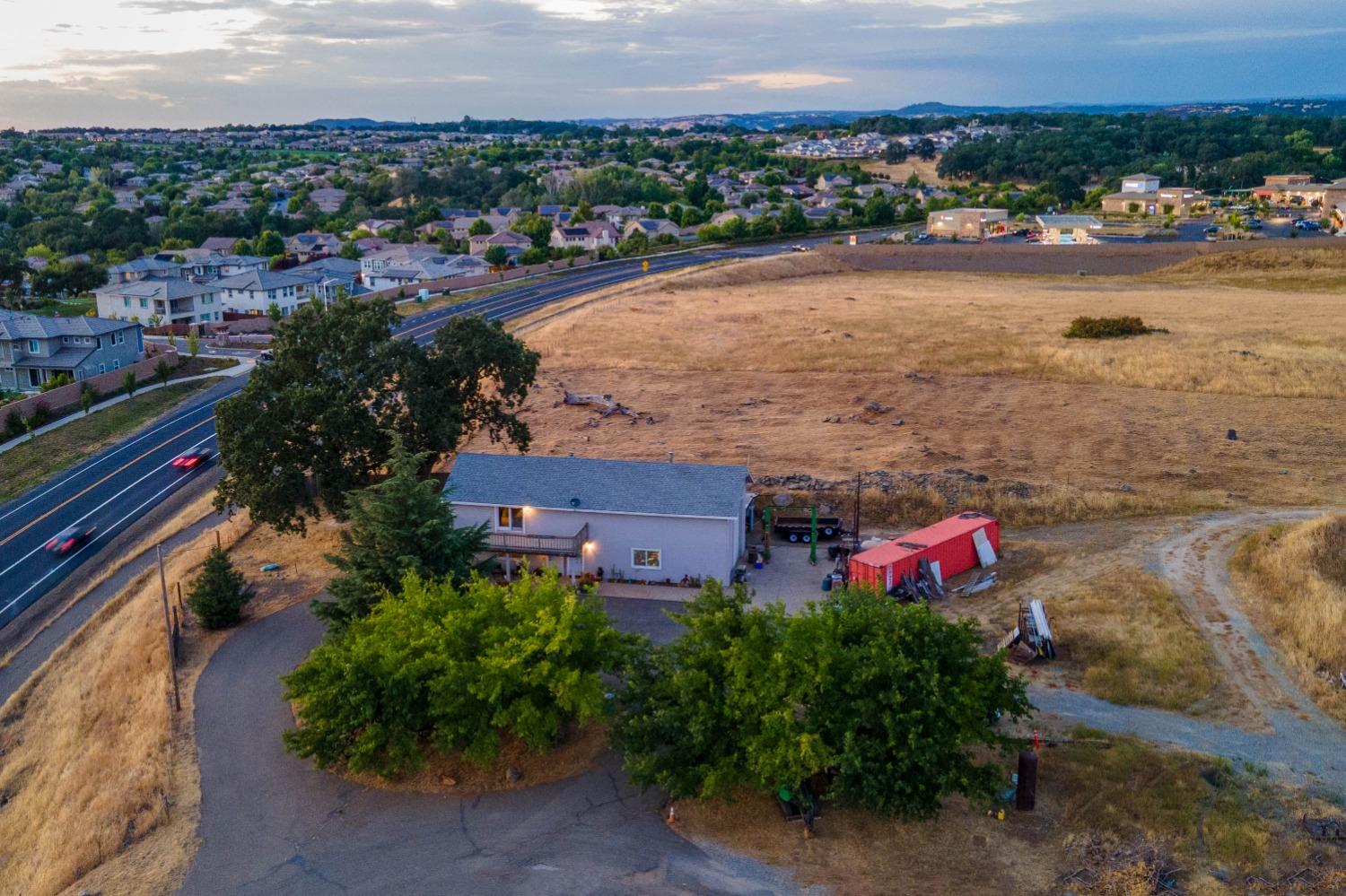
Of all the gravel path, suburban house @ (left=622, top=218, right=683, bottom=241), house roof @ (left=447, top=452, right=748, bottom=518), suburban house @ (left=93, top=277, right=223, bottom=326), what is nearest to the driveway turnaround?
the gravel path

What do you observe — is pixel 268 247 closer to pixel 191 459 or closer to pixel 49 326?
pixel 49 326

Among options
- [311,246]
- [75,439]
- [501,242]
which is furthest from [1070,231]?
[75,439]

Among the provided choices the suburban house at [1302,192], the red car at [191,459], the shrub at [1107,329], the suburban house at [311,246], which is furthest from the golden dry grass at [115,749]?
the suburban house at [1302,192]

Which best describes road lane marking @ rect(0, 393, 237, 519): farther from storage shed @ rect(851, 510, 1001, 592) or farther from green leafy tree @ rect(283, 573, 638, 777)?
storage shed @ rect(851, 510, 1001, 592)

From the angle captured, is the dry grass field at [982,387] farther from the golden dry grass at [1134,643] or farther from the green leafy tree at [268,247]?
the green leafy tree at [268,247]

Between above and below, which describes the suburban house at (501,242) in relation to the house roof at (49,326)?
above

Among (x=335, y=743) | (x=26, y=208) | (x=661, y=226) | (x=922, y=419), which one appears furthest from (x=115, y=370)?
(x=26, y=208)
